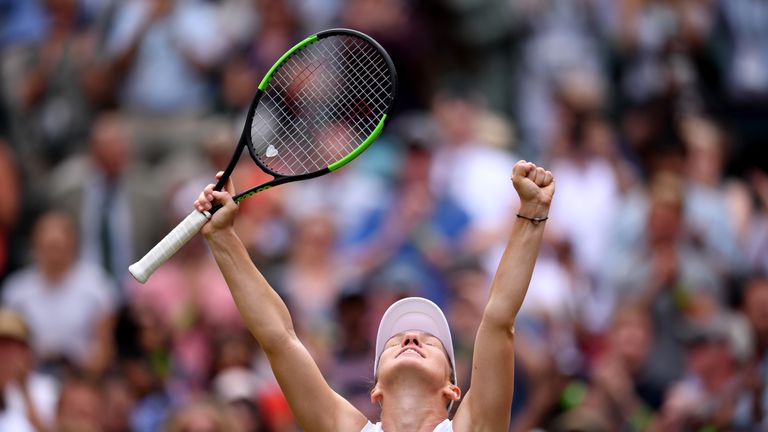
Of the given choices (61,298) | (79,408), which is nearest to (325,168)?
(79,408)

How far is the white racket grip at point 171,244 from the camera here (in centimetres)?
580

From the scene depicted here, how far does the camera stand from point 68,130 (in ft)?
40.5

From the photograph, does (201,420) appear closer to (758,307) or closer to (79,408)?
(79,408)

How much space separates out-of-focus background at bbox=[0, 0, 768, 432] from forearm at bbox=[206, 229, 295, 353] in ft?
10.4

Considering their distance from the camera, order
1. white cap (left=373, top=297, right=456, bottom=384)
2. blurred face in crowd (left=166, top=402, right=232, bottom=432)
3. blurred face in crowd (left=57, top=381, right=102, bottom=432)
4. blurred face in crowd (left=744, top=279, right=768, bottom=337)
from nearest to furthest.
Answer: white cap (left=373, top=297, right=456, bottom=384), blurred face in crowd (left=166, top=402, right=232, bottom=432), blurred face in crowd (left=57, top=381, right=102, bottom=432), blurred face in crowd (left=744, top=279, right=768, bottom=337)

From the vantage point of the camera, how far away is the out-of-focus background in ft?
30.8

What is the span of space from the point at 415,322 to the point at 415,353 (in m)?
0.22

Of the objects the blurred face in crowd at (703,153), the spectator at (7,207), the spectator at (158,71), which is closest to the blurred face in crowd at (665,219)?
the blurred face in crowd at (703,153)

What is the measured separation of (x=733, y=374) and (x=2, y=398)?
416 centimetres

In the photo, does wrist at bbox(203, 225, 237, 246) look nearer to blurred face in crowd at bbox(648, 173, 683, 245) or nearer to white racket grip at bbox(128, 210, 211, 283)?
white racket grip at bbox(128, 210, 211, 283)

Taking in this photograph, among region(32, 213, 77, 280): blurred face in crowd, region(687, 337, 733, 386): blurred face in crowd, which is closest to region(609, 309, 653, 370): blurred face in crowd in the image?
region(687, 337, 733, 386): blurred face in crowd

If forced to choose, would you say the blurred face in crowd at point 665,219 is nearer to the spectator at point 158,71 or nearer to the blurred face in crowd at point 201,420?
the blurred face in crowd at point 201,420

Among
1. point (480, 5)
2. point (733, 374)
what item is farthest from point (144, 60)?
point (733, 374)

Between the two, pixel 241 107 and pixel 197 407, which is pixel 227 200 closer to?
pixel 197 407
